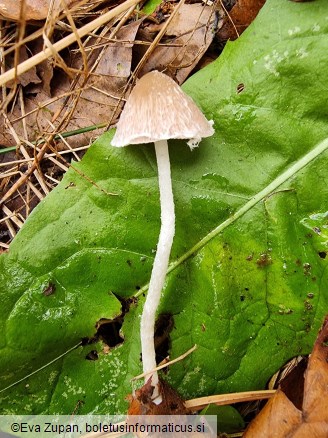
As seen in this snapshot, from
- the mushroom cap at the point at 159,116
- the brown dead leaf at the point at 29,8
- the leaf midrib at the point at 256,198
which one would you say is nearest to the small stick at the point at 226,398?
the leaf midrib at the point at 256,198

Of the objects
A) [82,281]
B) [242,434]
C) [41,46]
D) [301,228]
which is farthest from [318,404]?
[41,46]

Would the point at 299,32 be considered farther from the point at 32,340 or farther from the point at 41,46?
the point at 32,340

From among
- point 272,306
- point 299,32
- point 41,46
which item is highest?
point 41,46

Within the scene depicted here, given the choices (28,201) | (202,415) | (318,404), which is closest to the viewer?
(318,404)

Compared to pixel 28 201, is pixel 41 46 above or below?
above

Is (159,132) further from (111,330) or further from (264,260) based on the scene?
(111,330)

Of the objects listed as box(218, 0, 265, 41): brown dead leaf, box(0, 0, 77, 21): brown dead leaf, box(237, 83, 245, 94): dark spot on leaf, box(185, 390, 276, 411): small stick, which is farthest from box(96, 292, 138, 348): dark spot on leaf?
box(0, 0, 77, 21): brown dead leaf

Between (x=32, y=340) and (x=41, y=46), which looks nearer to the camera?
(x=32, y=340)

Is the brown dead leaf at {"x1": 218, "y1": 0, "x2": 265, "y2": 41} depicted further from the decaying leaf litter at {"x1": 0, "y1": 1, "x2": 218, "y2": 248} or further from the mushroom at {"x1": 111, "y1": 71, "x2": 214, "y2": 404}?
the mushroom at {"x1": 111, "y1": 71, "x2": 214, "y2": 404}
